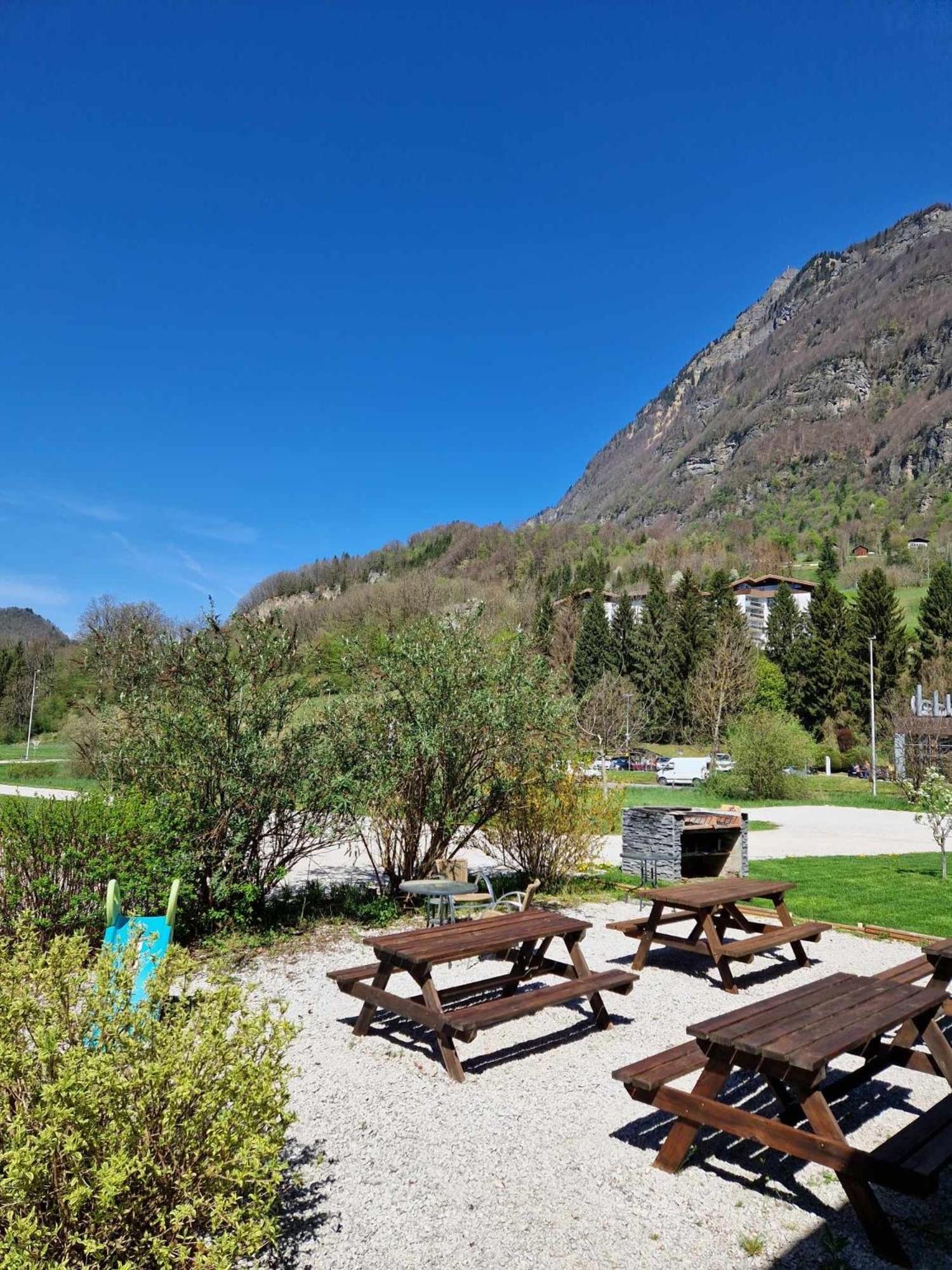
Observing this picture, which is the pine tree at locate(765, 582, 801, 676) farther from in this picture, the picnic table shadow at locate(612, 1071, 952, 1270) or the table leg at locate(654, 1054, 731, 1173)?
the table leg at locate(654, 1054, 731, 1173)

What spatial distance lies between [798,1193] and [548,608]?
60.1 m

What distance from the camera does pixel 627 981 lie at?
5051 millimetres

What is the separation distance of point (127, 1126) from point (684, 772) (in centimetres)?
3310

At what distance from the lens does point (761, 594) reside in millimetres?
76938

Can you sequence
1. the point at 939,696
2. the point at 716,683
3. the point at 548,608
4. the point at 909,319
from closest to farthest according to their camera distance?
the point at 939,696 < the point at 716,683 < the point at 548,608 < the point at 909,319

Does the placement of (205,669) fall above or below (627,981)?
above

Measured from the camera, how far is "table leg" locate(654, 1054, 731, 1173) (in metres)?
3.21

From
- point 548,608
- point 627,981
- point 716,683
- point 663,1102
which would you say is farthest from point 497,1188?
point 548,608

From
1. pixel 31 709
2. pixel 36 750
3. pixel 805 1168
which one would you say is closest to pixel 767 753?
pixel 805 1168

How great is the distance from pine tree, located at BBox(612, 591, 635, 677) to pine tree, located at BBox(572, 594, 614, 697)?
1.31 feet

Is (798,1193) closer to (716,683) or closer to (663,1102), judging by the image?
(663,1102)

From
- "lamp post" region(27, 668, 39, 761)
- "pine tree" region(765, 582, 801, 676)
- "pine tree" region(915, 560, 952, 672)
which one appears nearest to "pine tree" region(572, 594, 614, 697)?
"pine tree" region(765, 582, 801, 676)

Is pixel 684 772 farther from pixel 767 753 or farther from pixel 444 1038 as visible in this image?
pixel 444 1038

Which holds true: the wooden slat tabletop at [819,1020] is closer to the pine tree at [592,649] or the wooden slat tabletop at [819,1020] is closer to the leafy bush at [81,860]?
the leafy bush at [81,860]
